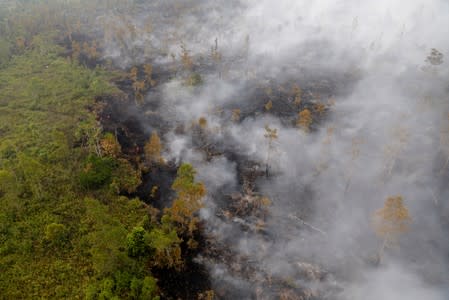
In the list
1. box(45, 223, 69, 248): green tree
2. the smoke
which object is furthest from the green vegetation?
the smoke

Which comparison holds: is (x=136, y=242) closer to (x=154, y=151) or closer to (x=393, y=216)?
(x=154, y=151)

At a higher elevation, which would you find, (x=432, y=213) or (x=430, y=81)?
(x=430, y=81)

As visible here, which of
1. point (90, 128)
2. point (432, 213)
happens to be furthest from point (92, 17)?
point (432, 213)

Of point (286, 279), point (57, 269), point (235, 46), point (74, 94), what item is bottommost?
point (57, 269)

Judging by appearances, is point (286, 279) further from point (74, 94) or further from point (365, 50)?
point (365, 50)

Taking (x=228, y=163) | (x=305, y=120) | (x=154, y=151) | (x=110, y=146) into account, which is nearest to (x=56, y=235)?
(x=154, y=151)

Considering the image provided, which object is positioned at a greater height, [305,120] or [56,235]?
[305,120]

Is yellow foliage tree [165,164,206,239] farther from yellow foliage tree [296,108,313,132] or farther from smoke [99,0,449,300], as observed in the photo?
yellow foliage tree [296,108,313,132]
